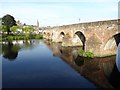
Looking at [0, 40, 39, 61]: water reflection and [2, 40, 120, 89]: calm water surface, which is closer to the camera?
[2, 40, 120, 89]: calm water surface

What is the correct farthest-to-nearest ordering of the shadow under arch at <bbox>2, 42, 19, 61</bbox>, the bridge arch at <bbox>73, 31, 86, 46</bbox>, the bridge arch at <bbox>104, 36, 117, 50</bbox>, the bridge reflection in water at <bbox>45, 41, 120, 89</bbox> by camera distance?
1. the bridge arch at <bbox>73, 31, 86, 46</bbox>
2. the shadow under arch at <bbox>2, 42, 19, 61</bbox>
3. the bridge arch at <bbox>104, 36, 117, 50</bbox>
4. the bridge reflection in water at <bbox>45, 41, 120, 89</bbox>

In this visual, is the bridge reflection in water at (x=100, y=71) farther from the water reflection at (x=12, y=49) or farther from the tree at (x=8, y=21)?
the tree at (x=8, y=21)

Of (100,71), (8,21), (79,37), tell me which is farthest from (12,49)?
(8,21)

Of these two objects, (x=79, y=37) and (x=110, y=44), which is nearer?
(x=110, y=44)

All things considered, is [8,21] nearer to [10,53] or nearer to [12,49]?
[12,49]

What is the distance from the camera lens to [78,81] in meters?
19.6

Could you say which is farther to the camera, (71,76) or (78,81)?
(71,76)

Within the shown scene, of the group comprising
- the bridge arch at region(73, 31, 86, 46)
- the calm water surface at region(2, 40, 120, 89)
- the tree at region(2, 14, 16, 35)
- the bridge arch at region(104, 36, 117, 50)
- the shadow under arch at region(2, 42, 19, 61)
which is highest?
the tree at region(2, 14, 16, 35)

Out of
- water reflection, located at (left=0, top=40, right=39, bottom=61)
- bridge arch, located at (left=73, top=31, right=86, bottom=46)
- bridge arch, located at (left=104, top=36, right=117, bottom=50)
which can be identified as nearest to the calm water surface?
bridge arch, located at (left=104, top=36, right=117, bottom=50)

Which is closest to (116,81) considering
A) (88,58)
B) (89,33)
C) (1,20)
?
(88,58)

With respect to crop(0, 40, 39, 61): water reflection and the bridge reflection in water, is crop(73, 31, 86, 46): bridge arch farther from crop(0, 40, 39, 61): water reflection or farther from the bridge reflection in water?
the bridge reflection in water

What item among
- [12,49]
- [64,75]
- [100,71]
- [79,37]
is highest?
[79,37]

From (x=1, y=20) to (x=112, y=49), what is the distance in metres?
63.5

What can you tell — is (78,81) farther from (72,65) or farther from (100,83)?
(72,65)
